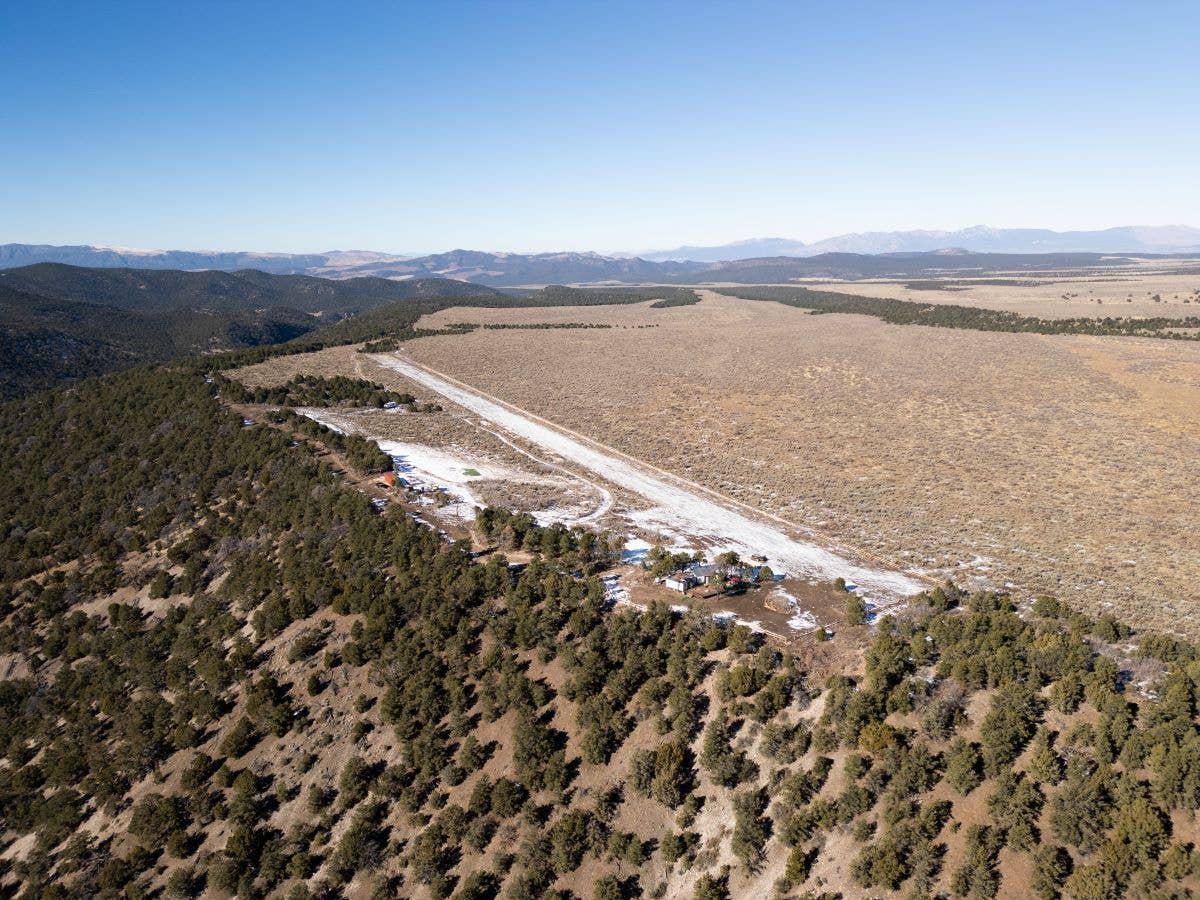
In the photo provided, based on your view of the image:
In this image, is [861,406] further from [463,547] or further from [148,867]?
[148,867]

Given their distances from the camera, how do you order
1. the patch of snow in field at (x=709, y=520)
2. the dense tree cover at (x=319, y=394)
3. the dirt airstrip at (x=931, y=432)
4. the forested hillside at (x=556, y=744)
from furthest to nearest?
the dense tree cover at (x=319, y=394), the dirt airstrip at (x=931, y=432), the patch of snow in field at (x=709, y=520), the forested hillside at (x=556, y=744)

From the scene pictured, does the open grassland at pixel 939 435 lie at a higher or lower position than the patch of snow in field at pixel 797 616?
higher

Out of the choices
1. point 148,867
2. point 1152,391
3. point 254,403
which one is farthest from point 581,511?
point 1152,391

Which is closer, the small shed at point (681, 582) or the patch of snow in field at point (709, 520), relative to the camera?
the small shed at point (681, 582)

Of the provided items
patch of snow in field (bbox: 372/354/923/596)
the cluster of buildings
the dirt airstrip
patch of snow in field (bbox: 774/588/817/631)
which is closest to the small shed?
the cluster of buildings

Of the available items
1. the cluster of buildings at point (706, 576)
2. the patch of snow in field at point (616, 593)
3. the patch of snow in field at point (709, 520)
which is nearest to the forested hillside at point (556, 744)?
the patch of snow in field at point (616, 593)

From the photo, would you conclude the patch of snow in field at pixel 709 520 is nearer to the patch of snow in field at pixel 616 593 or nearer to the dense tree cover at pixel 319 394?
the patch of snow in field at pixel 616 593
